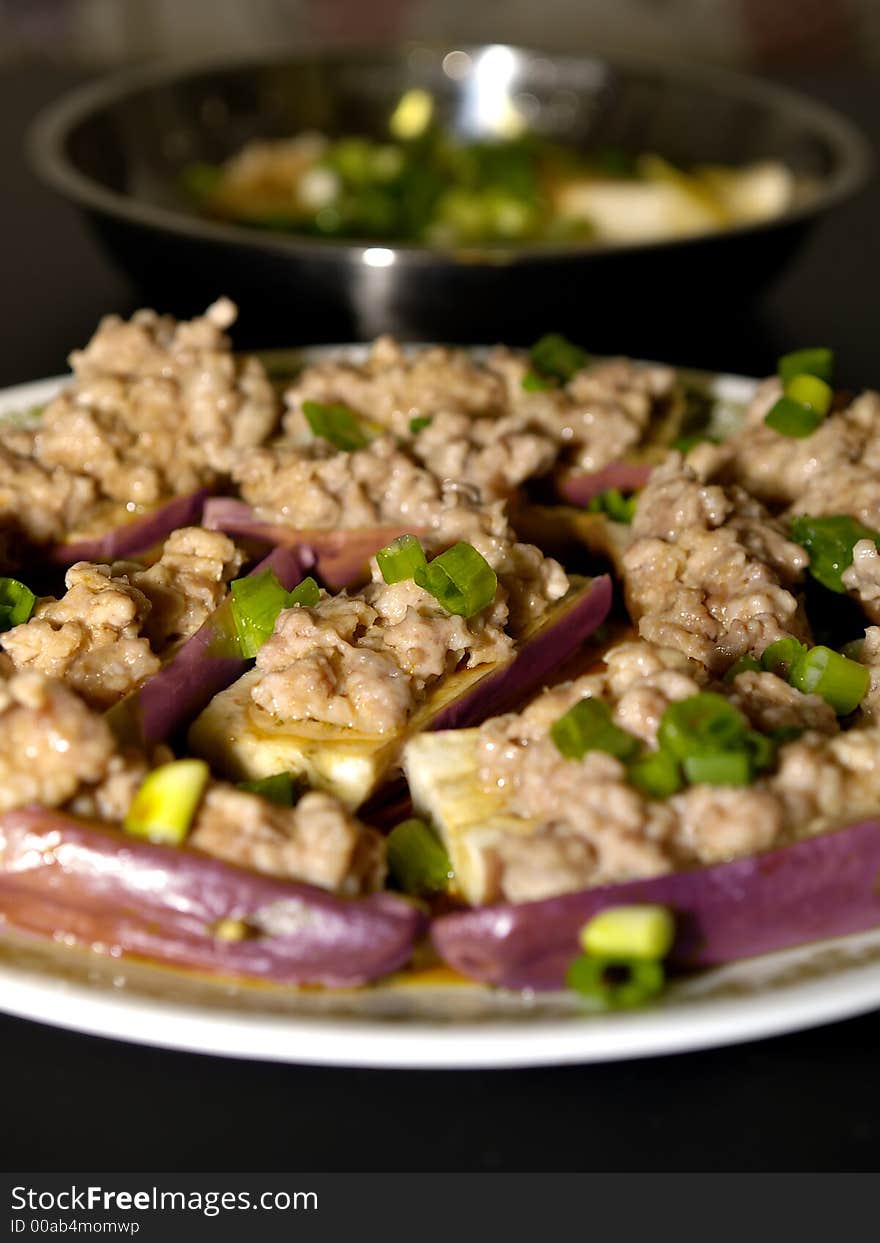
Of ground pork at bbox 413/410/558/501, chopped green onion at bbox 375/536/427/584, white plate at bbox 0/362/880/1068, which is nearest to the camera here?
white plate at bbox 0/362/880/1068

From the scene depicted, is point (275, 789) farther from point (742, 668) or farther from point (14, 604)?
point (742, 668)

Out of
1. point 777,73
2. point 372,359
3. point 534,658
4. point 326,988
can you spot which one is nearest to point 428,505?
point 534,658

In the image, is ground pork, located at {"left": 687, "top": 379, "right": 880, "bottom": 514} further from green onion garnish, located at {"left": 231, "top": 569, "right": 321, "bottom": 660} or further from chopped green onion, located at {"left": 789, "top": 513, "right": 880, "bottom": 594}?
green onion garnish, located at {"left": 231, "top": 569, "right": 321, "bottom": 660}

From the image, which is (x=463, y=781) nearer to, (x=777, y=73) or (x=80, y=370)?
(x=80, y=370)

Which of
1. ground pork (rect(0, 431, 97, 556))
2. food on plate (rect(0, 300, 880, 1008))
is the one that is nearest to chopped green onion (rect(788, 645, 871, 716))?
food on plate (rect(0, 300, 880, 1008))

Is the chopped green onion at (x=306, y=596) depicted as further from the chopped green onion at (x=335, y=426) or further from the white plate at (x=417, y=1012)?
the white plate at (x=417, y=1012)

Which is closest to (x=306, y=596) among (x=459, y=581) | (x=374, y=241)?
(x=459, y=581)
